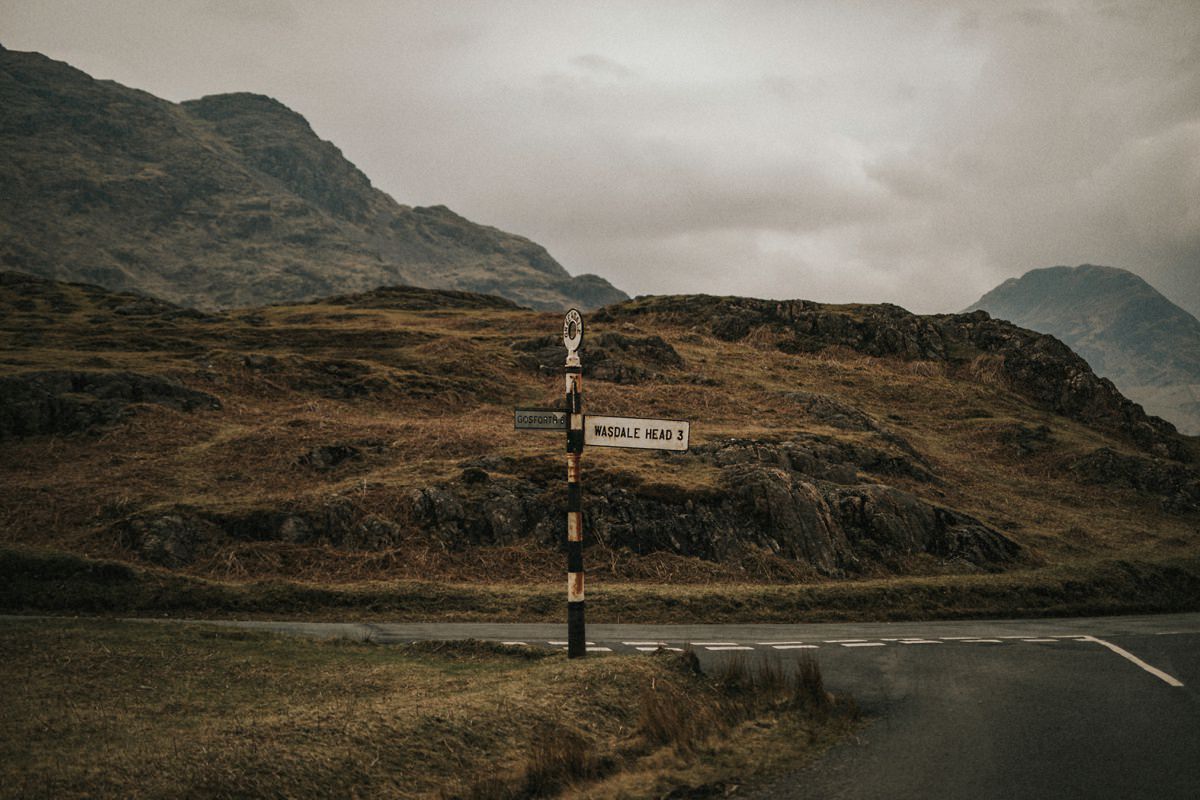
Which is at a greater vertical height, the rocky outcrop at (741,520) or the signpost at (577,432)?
the signpost at (577,432)

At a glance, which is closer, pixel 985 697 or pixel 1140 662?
pixel 985 697

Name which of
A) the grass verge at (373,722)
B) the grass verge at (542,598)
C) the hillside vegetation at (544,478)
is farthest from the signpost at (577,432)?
the hillside vegetation at (544,478)

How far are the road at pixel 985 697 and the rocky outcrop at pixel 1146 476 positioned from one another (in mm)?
21159

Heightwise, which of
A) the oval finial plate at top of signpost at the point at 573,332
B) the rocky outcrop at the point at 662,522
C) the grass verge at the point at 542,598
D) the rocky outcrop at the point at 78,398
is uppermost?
the oval finial plate at top of signpost at the point at 573,332

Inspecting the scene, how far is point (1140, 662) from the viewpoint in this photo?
1239cm

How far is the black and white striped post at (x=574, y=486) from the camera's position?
1120 centimetres

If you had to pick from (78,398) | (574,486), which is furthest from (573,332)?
(78,398)

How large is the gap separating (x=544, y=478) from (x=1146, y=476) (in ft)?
97.6

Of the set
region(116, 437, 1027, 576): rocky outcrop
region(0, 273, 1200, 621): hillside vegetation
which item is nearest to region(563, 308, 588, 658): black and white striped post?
region(0, 273, 1200, 621): hillside vegetation

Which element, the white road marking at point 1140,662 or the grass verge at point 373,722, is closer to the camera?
the grass verge at point 373,722

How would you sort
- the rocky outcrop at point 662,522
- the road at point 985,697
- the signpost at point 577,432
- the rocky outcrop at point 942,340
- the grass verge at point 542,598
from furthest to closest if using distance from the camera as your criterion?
the rocky outcrop at point 942,340
the rocky outcrop at point 662,522
the grass verge at point 542,598
the signpost at point 577,432
the road at point 985,697

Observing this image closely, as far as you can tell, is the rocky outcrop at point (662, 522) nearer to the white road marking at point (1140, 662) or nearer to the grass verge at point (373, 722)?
the white road marking at point (1140, 662)

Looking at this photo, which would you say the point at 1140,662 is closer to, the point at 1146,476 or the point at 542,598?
the point at 542,598

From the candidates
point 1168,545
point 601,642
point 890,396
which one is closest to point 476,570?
point 601,642
